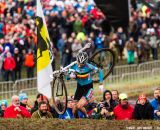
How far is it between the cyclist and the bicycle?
0.18 meters

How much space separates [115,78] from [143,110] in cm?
1151

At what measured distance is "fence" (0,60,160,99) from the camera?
28875mm

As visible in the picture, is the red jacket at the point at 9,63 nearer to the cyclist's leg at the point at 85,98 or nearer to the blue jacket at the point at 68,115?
the blue jacket at the point at 68,115

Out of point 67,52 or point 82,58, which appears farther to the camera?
point 67,52

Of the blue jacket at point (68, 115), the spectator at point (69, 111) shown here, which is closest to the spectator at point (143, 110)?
the blue jacket at point (68, 115)

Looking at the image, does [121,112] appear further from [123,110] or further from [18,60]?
[18,60]

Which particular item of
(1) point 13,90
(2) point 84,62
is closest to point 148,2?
(1) point 13,90

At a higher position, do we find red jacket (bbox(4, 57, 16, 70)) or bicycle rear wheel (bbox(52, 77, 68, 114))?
red jacket (bbox(4, 57, 16, 70))

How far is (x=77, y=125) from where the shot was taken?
1694cm

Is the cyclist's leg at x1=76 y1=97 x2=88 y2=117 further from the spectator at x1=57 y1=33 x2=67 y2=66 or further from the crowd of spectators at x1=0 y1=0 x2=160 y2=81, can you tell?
the spectator at x1=57 y1=33 x2=67 y2=66

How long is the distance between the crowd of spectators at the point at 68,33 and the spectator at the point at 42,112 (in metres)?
11.7

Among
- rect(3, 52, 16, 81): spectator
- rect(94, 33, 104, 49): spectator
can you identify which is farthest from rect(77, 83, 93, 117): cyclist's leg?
rect(94, 33, 104, 49): spectator

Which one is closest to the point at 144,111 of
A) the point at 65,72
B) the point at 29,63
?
the point at 65,72

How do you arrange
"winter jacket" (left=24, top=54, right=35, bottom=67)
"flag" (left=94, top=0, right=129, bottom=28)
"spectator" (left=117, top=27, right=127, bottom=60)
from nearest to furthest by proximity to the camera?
"flag" (left=94, top=0, right=129, bottom=28) < "winter jacket" (left=24, top=54, right=35, bottom=67) < "spectator" (left=117, top=27, right=127, bottom=60)
